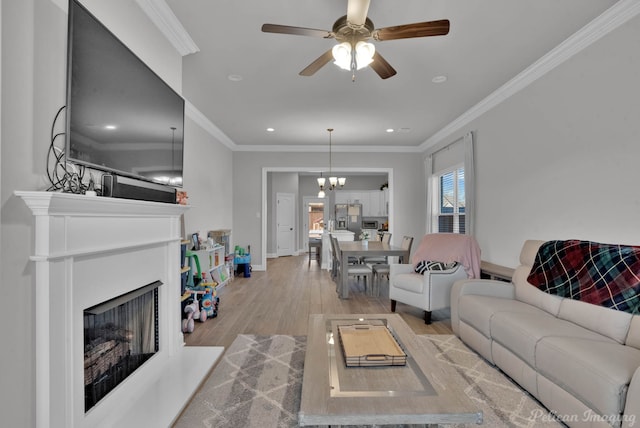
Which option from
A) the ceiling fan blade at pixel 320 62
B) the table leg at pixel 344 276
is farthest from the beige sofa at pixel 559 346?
the ceiling fan blade at pixel 320 62

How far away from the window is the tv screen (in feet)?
15.7

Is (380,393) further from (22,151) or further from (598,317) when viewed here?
(22,151)

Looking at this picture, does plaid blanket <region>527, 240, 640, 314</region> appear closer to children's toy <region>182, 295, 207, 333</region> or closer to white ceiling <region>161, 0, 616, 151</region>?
white ceiling <region>161, 0, 616, 151</region>

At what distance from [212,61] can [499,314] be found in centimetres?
351

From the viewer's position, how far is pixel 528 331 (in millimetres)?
2195

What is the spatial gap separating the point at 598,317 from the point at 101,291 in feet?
10.2

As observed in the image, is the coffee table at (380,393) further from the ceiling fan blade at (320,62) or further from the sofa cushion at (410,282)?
the ceiling fan blade at (320,62)

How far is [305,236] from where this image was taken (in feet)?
37.2

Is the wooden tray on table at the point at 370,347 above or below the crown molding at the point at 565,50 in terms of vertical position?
below

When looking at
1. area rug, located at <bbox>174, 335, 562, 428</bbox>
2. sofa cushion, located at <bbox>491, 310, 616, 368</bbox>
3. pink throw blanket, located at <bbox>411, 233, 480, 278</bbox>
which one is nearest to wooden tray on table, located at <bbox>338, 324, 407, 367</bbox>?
area rug, located at <bbox>174, 335, 562, 428</bbox>

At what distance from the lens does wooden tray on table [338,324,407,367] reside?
5.82 feet

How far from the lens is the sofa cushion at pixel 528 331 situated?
212 centimetres

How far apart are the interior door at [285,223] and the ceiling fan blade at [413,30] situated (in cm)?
835

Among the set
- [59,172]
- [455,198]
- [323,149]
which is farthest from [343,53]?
[323,149]
